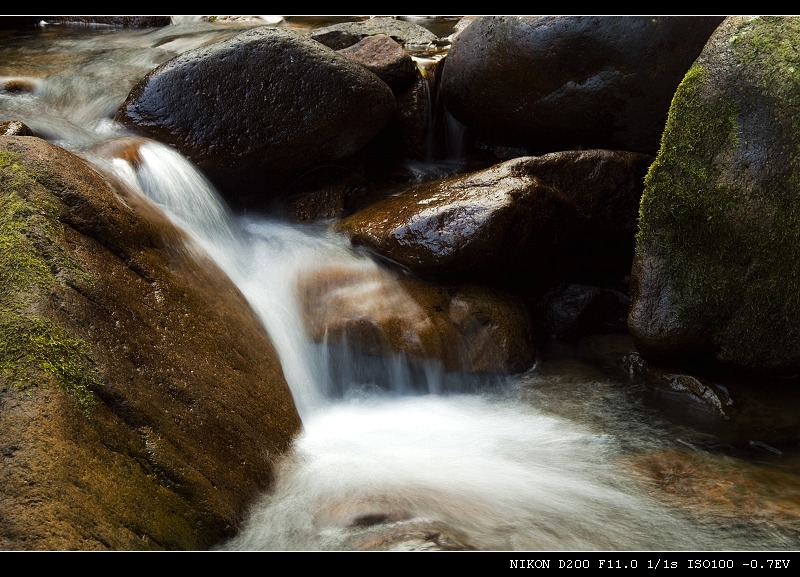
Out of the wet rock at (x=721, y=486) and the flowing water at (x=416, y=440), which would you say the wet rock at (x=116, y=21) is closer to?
the flowing water at (x=416, y=440)

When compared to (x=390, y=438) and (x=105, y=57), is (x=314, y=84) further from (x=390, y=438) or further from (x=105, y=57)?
(x=105, y=57)

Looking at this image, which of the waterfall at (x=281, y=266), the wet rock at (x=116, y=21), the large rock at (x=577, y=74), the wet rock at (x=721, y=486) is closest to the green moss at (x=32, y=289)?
the waterfall at (x=281, y=266)

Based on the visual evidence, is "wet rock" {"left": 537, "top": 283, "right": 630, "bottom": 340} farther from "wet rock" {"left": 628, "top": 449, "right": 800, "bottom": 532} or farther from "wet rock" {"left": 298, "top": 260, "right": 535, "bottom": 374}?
"wet rock" {"left": 628, "top": 449, "right": 800, "bottom": 532}

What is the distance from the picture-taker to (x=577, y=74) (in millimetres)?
6320

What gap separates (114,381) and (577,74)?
4706 millimetres

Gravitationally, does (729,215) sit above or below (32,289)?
below

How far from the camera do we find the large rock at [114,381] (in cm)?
277

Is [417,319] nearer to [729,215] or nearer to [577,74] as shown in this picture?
[729,215]

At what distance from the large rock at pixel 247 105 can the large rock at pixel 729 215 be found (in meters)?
2.84

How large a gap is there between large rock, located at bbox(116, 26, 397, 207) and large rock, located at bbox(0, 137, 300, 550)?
1.88m

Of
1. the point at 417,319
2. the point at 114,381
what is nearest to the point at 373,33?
the point at 417,319

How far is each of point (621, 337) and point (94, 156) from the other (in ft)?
14.0

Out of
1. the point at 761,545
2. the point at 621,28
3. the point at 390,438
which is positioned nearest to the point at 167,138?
the point at 390,438

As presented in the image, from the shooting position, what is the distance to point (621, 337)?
5.96m
